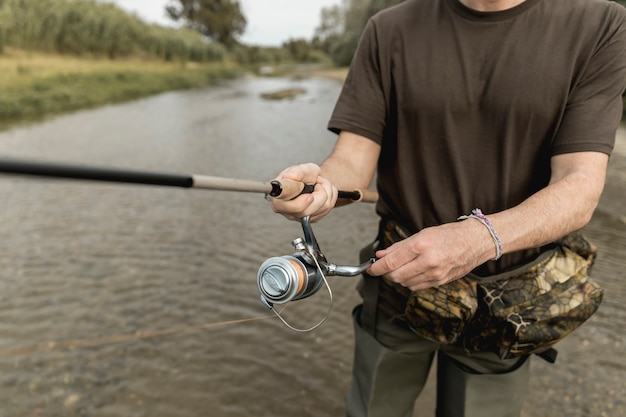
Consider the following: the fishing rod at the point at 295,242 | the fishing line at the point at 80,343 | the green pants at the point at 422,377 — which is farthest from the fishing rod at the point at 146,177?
the fishing line at the point at 80,343

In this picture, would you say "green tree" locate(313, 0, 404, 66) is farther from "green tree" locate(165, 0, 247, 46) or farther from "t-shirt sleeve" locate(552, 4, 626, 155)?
"green tree" locate(165, 0, 247, 46)

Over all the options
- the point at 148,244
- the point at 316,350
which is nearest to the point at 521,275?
the point at 316,350

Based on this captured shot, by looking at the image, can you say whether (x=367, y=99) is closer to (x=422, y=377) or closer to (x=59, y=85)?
(x=422, y=377)

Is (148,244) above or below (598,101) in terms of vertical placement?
below

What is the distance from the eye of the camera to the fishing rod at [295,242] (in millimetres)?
1021

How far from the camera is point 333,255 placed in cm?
551

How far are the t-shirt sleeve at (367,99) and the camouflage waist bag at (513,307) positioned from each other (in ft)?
2.20

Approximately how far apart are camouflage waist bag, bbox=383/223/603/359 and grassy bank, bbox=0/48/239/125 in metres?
14.1

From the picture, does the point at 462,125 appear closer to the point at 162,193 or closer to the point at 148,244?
the point at 148,244

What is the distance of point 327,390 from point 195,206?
413 centimetres

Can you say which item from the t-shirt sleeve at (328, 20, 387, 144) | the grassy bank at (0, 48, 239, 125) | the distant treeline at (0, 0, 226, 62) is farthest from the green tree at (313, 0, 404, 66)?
the distant treeline at (0, 0, 226, 62)

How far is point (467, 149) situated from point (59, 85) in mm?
19570

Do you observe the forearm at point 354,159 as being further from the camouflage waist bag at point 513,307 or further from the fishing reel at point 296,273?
the camouflage waist bag at point 513,307

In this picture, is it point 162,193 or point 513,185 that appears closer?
point 513,185
